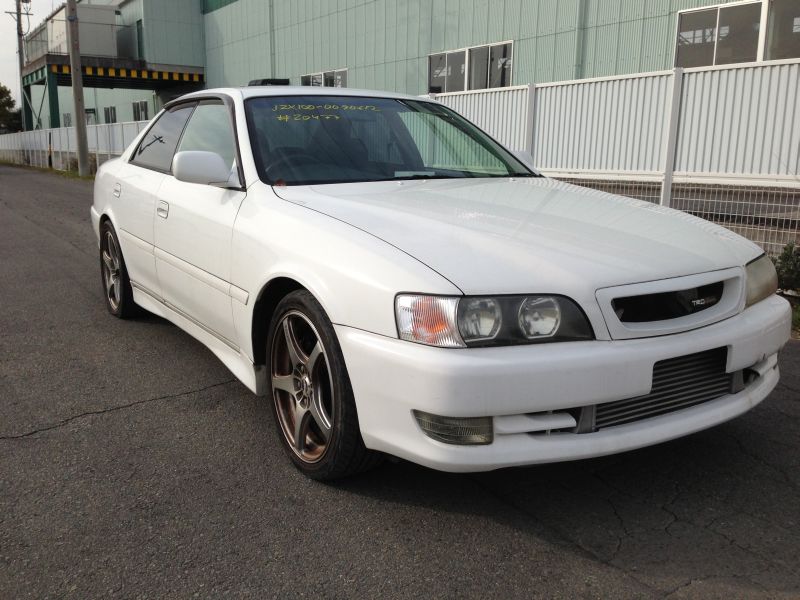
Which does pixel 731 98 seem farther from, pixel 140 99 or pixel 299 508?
pixel 140 99

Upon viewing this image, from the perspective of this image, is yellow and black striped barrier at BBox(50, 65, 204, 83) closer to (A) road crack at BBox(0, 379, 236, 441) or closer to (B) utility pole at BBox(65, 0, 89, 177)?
(B) utility pole at BBox(65, 0, 89, 177)

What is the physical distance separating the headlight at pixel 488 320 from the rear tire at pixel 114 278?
321cm

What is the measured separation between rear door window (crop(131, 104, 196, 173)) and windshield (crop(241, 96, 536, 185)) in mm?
891

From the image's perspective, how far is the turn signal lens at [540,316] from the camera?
234 centimetres

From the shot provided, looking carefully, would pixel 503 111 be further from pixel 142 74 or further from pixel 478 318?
pixel 142 74

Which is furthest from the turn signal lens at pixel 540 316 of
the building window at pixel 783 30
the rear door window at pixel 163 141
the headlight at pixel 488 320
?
the building window at pixel 783 30

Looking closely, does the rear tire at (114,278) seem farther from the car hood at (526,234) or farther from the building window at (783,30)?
the building window at (783,30)

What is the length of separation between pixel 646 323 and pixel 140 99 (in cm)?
3416

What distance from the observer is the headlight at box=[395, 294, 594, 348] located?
2.30 meters

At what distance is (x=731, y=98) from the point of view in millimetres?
6961

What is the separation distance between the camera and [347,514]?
103 inches

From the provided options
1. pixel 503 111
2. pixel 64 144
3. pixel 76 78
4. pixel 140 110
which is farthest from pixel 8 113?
pixel 503 111

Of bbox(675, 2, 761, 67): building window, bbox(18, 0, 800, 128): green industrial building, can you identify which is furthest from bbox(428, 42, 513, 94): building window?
bbox(675, 2, 761, 67): building window

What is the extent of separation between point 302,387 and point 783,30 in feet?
31.2
